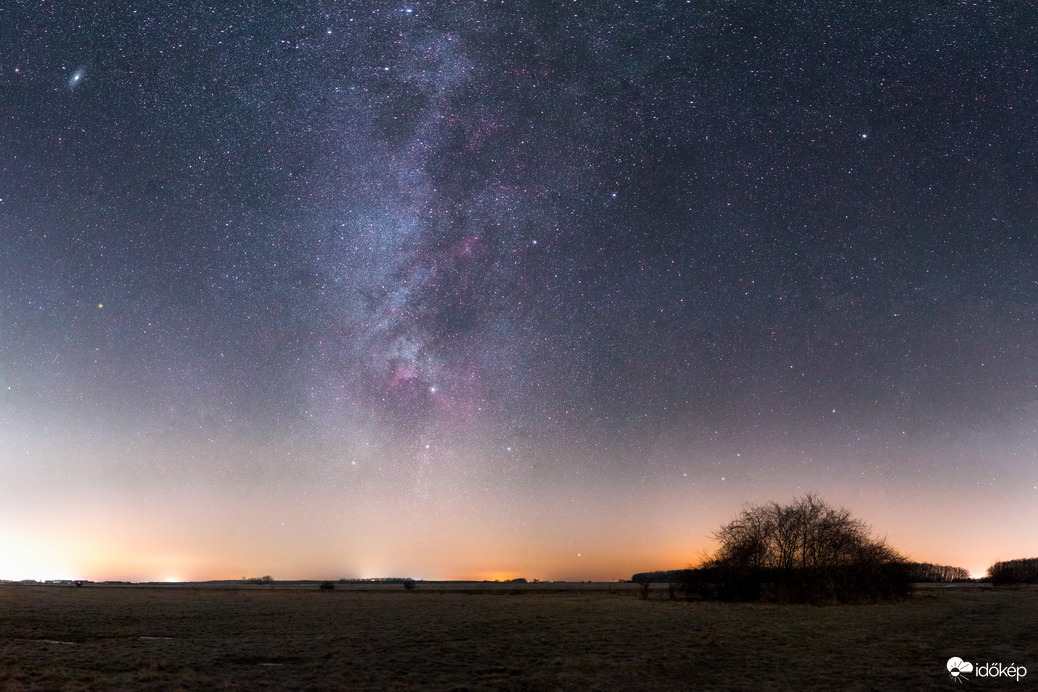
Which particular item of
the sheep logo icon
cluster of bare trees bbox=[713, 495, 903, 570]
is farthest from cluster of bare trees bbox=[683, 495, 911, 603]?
the sheep logo icon

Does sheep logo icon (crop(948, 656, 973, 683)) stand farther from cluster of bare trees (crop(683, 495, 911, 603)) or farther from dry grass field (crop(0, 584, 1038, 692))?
cluster of bare trees (crop(683, 495, 911, 603))

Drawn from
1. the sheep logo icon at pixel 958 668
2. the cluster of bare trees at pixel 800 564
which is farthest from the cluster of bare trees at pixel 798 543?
the sheep logo icon at pixel 958 668

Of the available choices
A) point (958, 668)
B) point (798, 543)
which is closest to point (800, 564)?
point (798, 543)

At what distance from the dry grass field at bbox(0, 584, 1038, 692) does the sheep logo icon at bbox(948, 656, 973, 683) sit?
0.93ft

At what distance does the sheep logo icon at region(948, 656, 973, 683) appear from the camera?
16.5m

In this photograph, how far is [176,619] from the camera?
119 feet

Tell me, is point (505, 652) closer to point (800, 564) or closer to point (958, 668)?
point (958, 668)

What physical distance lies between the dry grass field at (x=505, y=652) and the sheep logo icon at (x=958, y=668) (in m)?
0.28

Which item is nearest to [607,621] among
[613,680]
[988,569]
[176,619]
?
[613,680]

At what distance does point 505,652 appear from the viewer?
22672 millimetres

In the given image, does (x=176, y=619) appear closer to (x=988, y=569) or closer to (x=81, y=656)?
(x=81, y=656)

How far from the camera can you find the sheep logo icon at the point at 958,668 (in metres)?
16.5

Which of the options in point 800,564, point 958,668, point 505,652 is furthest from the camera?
point 800,564

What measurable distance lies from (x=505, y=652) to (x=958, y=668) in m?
13.5
